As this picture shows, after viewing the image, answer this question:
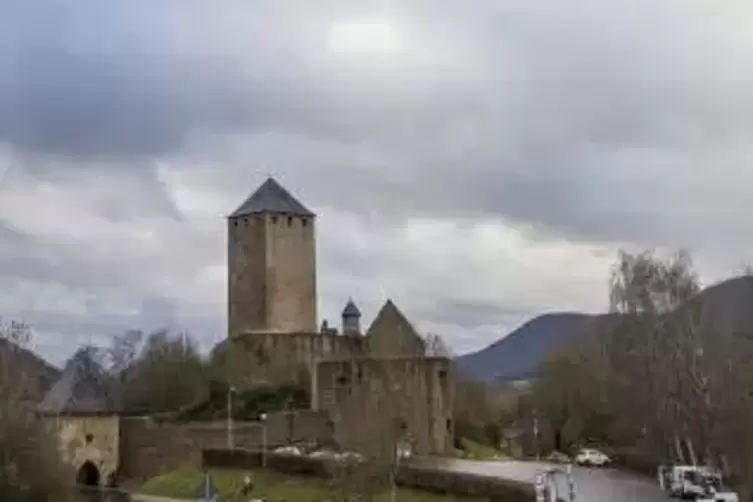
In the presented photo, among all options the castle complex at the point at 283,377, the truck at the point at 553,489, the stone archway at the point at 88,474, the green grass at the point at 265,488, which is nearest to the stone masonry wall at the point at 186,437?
the castle complex at the point at 283,377

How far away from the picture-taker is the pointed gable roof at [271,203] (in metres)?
107

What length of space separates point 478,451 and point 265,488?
2692 cm

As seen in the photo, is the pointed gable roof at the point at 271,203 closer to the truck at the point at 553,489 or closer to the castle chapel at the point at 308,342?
the castle chapel at the point at 308,342

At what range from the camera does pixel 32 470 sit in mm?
52312

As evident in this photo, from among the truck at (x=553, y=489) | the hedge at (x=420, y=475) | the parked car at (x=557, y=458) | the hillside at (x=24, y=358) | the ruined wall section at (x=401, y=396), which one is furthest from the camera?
the ruined wall section at (x=401, y=396)

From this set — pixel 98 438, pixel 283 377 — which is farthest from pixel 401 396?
pixel 98 438

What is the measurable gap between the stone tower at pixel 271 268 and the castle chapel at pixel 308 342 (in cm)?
7

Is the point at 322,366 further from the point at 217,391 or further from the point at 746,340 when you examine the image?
the point at 746,340

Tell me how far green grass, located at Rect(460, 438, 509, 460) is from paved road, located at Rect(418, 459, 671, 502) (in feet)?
28.3

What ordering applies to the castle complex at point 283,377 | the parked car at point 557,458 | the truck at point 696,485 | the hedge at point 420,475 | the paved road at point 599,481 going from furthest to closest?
the castle complex at point 283,377 < the parked car at point 557,458 < the paved road at point 599,481 < the truck at point 696,485 < the hedge at point 420,475

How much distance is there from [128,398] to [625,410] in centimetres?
4206

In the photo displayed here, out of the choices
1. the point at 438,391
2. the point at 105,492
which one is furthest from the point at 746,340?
the point at 105,492

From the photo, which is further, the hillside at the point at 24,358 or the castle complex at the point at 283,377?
the castle complex at the point at 283,377

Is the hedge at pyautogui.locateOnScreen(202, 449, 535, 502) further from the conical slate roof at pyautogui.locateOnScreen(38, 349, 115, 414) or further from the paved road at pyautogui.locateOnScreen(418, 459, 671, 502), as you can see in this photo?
the conical slate roof at pyautogui.locateOnScreen(38, 349, 115, 414)
